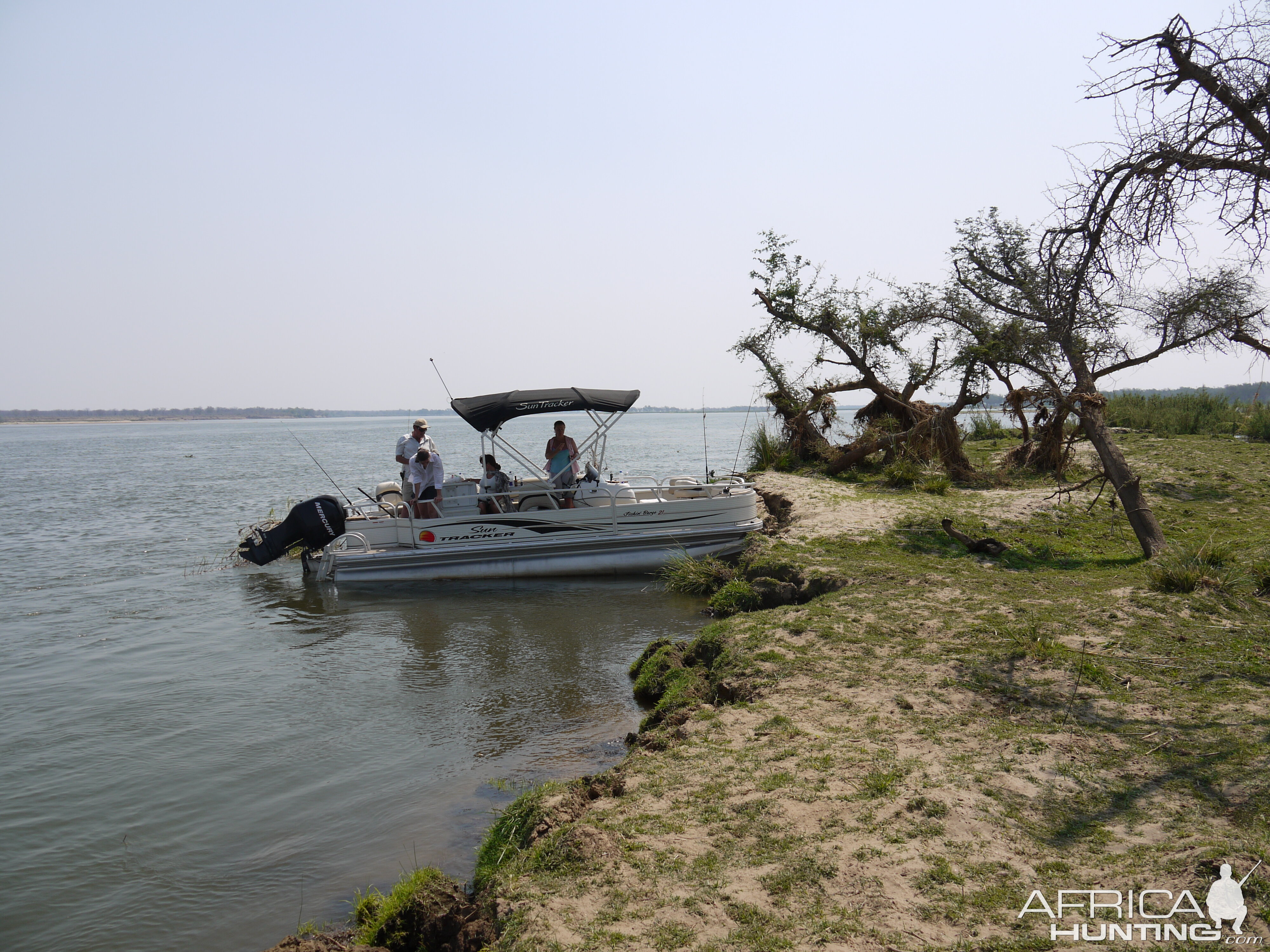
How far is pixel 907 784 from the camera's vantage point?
4695 mm

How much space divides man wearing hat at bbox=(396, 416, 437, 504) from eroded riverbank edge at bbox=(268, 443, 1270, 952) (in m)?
7.14

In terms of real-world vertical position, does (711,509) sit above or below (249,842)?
above

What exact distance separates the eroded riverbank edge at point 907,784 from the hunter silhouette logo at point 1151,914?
0.15ft

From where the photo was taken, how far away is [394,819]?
5961 mm

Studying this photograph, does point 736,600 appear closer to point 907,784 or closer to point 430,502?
point 907,784

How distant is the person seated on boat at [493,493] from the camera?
1455 centimetres

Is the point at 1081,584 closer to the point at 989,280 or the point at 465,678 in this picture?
the point at 465,678

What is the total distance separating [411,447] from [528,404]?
2.40 m

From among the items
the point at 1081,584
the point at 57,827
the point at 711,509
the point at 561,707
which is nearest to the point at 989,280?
the point at 711,509

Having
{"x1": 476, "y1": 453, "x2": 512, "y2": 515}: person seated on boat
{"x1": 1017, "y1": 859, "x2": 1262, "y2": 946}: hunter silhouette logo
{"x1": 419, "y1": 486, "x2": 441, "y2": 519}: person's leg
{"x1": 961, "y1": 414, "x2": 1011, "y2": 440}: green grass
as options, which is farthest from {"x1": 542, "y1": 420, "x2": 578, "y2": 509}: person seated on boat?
{"x1": 961, "y1": 414, "x2": 1011, "y2": 440}: green grass

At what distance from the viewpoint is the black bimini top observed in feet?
44.5

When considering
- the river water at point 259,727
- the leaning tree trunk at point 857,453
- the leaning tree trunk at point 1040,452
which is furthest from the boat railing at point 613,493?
the leaning tree trunk at point 1040,452

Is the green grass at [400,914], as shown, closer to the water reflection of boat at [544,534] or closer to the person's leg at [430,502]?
the water reflection of boat at [544,534]

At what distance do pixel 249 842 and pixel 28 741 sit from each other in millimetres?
4019
